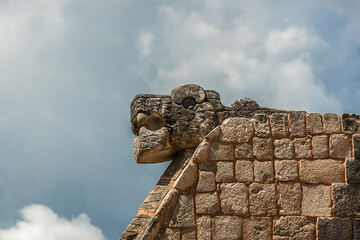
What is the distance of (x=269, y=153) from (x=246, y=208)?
701 mm

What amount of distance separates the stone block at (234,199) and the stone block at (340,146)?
1113 mm

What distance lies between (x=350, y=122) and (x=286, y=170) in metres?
0.95

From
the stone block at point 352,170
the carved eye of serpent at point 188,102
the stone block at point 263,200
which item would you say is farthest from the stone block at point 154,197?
the stone block at point 352,170

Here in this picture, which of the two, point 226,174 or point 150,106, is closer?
point 226,174

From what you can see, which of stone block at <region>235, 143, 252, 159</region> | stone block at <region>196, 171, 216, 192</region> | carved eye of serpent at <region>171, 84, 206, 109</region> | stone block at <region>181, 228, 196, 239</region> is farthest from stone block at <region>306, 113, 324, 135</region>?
carved eye of serpent at <region>171, 84, 206, 109</region>

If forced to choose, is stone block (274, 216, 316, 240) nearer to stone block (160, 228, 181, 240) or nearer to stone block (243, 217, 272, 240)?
stone block (243, 217, 272, 240)

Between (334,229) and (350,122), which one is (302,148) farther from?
(334,229)

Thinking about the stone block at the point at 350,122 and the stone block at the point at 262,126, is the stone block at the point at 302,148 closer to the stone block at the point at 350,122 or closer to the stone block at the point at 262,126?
the stone block at the point at 262,126

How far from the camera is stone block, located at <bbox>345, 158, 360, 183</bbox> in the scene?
6.66m

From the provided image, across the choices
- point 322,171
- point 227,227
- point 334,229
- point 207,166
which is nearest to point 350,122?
point 322,171

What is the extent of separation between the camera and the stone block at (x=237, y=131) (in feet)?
22.7

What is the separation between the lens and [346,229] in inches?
Result: 257

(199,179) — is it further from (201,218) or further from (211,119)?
(211,119)

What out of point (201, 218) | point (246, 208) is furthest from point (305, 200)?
point (201, 218)
